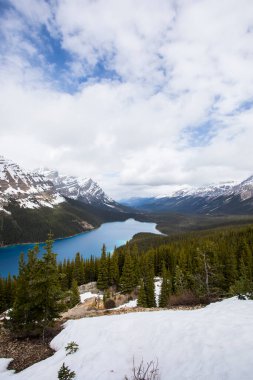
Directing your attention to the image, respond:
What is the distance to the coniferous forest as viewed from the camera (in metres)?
22.9

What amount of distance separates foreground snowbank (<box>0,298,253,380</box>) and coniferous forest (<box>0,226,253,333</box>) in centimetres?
754

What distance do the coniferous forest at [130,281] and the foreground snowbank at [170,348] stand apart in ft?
24.7

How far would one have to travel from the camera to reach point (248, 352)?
28.7 feet

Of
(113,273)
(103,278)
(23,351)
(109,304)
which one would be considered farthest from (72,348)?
(113,273)

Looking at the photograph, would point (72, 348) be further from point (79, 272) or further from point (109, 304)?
point (79, 272)

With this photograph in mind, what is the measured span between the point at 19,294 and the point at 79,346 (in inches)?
670

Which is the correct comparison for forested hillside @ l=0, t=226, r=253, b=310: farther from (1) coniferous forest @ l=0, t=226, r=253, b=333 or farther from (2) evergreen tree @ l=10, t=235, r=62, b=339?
(2) evergreen tree @ l=10, t=235, r=62, b=339

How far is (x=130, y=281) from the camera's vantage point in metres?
66.1

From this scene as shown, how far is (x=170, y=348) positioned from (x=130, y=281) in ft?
191

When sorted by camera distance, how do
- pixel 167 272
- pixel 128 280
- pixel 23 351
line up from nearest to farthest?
pixel 23 351 < pixel 167 272 < pixel 128 280

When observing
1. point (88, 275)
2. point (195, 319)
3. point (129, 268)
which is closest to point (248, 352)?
point (195, 319)

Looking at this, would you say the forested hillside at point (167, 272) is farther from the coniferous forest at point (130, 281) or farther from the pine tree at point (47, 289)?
the pine tree at point (47, 289)

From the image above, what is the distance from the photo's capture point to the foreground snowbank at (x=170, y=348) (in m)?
8.70

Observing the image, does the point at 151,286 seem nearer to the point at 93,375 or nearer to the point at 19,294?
the point at 19,294
